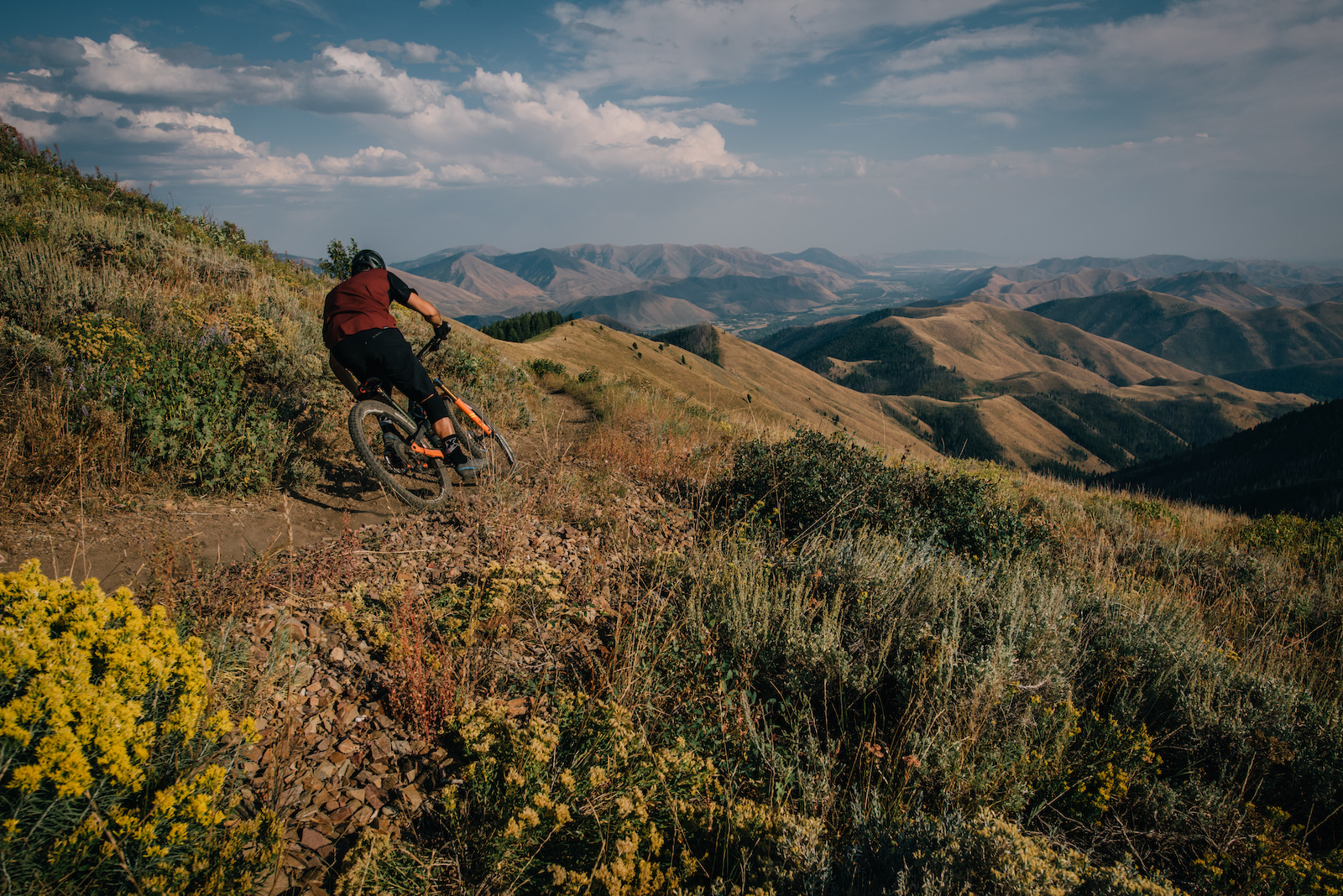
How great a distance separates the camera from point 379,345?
5.47 meters

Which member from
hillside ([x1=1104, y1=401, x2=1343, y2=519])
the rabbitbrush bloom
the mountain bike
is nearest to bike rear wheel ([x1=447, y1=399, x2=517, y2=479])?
the mountain bike

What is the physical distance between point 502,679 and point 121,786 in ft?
6.17

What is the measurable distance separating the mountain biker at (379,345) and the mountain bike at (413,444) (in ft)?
0.22

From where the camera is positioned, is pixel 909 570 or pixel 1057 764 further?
pixel 909 570

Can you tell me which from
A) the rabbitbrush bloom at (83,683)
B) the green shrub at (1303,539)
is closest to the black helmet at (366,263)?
the rabbitbrush bloom at (83,683)

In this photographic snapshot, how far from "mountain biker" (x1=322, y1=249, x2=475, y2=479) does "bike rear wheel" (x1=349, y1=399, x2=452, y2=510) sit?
0.17ft

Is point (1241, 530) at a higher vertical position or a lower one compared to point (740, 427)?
lower

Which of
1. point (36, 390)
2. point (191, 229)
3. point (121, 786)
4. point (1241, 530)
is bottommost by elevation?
point (1241, 530)

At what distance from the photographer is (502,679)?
355 cm

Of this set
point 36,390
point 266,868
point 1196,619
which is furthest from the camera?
point 1196,619

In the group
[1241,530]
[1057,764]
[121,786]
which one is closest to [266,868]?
[121,786]

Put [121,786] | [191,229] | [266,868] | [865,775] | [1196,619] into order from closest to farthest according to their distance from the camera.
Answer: [121,786], [266,868], [865,775], [1196,619], [191,229]

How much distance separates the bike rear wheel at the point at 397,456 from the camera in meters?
5.55

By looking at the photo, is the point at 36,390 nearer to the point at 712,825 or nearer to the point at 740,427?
the point at 712,825
